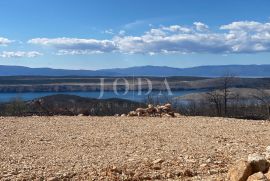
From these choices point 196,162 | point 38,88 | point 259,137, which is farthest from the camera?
point 38,88

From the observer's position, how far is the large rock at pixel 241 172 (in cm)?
742

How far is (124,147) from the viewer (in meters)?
11.8

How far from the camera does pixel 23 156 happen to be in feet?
34.7

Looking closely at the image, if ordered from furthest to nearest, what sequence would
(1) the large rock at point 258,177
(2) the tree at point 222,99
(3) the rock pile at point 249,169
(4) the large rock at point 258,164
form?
(2) the tree at point 222,99, (4) the large rock at point 258,164, (3) the rock pile at point 249,169, (1) the large rock at point 258,177

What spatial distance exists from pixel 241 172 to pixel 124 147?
4.65 metres

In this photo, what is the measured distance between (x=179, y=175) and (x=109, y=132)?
213 inches

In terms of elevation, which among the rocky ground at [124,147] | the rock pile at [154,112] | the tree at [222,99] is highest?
the rock pile at [154,112]

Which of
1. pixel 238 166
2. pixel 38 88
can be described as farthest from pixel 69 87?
pixel 238 166

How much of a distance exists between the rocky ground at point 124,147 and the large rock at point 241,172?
540mm

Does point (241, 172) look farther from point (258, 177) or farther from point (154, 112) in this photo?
point (154, 112)

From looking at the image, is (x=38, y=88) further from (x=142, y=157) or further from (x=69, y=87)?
(x=142, y=157)

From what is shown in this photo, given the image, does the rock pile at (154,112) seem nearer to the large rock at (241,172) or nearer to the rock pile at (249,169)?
the rock pile at (249,169)

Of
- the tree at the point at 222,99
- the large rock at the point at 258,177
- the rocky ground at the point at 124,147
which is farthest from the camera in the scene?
the tree at the point at 222,99

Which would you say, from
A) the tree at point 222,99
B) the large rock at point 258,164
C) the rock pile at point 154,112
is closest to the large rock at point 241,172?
the large rock at point 258,164
